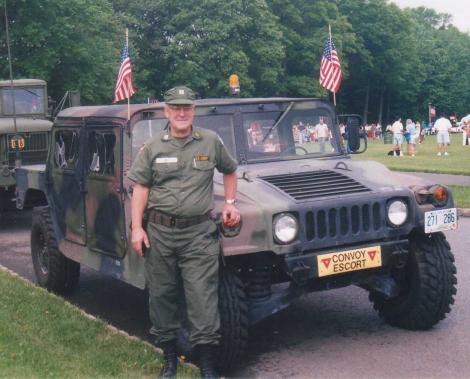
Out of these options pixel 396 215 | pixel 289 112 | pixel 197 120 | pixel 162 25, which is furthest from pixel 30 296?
pixel 162 25

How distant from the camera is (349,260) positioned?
5754 millimetres

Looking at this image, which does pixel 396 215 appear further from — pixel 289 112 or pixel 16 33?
pixel 16 33

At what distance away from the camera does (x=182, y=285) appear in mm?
5355

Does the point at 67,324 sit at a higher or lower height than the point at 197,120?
lower

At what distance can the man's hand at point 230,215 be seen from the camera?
205 inches

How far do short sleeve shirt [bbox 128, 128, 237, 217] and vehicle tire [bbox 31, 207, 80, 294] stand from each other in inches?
118

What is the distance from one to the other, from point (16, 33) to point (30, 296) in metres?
28.1

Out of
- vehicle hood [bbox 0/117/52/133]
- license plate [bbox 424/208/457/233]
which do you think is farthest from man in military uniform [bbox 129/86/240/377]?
vehicle hood [bbox 0/117/52/133]

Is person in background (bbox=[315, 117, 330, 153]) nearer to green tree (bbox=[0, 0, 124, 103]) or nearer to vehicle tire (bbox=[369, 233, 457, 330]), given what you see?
vehicle tire (bbox=[369, 233, 457, 330])

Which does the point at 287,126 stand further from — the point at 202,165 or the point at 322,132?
the point at 202,165

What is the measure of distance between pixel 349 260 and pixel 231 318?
3.21 feet

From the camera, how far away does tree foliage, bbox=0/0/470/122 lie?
35.1 meters

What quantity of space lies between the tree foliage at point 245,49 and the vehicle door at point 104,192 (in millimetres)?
27773

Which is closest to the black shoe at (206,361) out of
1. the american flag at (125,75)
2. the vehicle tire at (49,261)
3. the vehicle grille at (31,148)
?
the vehicle tire at (49,261)
